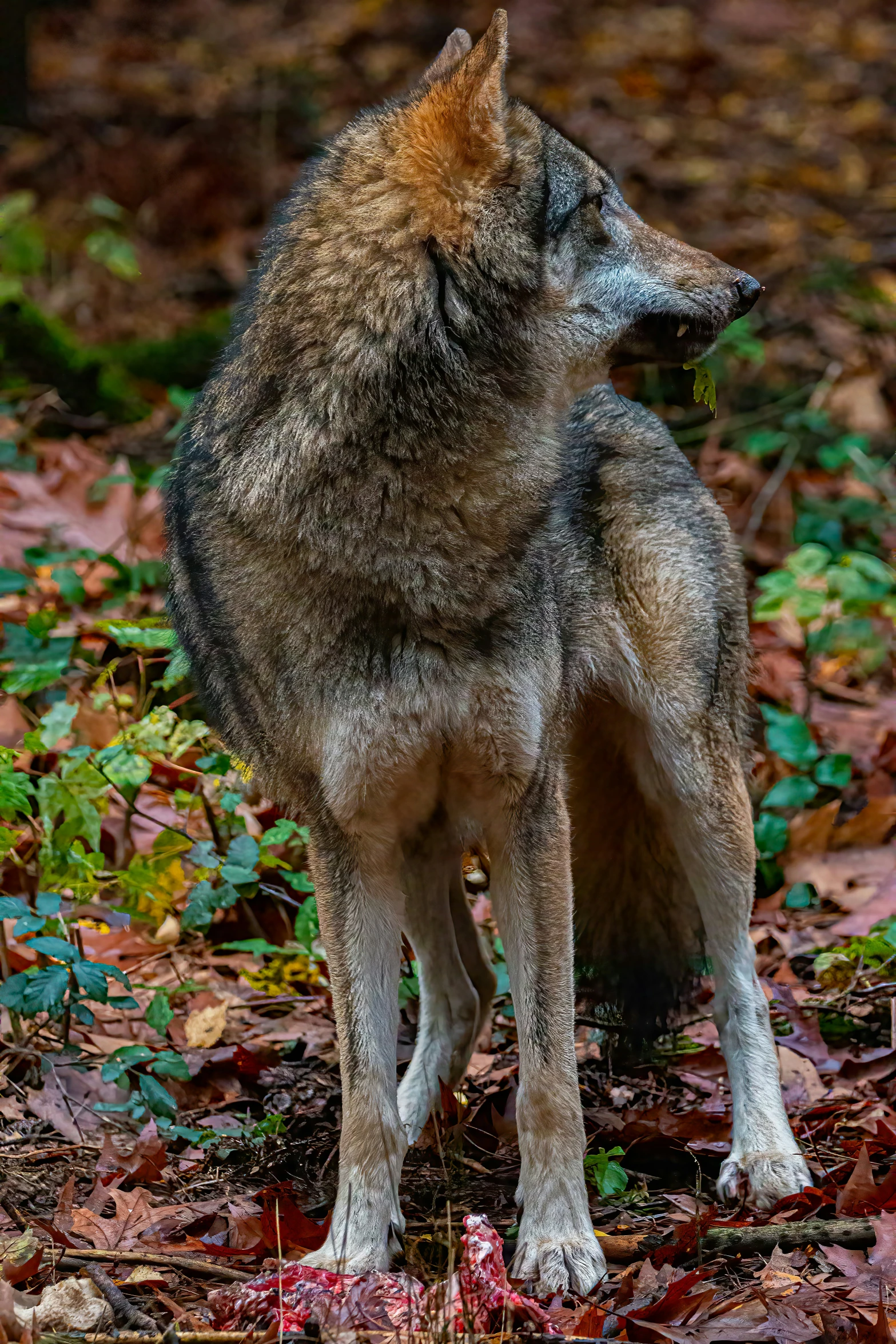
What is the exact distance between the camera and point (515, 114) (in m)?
3.61

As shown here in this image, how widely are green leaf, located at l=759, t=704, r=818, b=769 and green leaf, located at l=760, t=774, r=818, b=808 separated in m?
0.09

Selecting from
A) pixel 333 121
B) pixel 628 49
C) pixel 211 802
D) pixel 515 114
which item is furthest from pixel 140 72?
pixel 515 114

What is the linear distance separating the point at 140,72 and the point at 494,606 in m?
12.2

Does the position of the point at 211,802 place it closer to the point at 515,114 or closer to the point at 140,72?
the point at 515,114

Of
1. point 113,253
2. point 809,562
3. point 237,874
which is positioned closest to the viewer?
point 237,874

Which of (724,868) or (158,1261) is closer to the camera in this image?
(158,1261)

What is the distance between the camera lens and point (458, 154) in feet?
11.5

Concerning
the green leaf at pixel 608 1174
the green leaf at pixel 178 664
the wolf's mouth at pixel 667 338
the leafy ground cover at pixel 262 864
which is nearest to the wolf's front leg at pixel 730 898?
the leafy ground cover at pixel 262 864

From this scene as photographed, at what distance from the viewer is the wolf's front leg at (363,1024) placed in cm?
365

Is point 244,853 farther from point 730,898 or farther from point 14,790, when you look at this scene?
point 730,898

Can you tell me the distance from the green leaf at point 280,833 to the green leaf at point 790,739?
2231 millimetres

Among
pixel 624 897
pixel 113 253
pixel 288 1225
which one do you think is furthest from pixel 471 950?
pixel 113 253

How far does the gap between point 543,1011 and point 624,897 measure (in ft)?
3.64

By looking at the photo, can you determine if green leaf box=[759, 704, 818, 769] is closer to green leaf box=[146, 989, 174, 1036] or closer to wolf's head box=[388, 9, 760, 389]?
wolf's head box=[388, 9, 760, 389]
